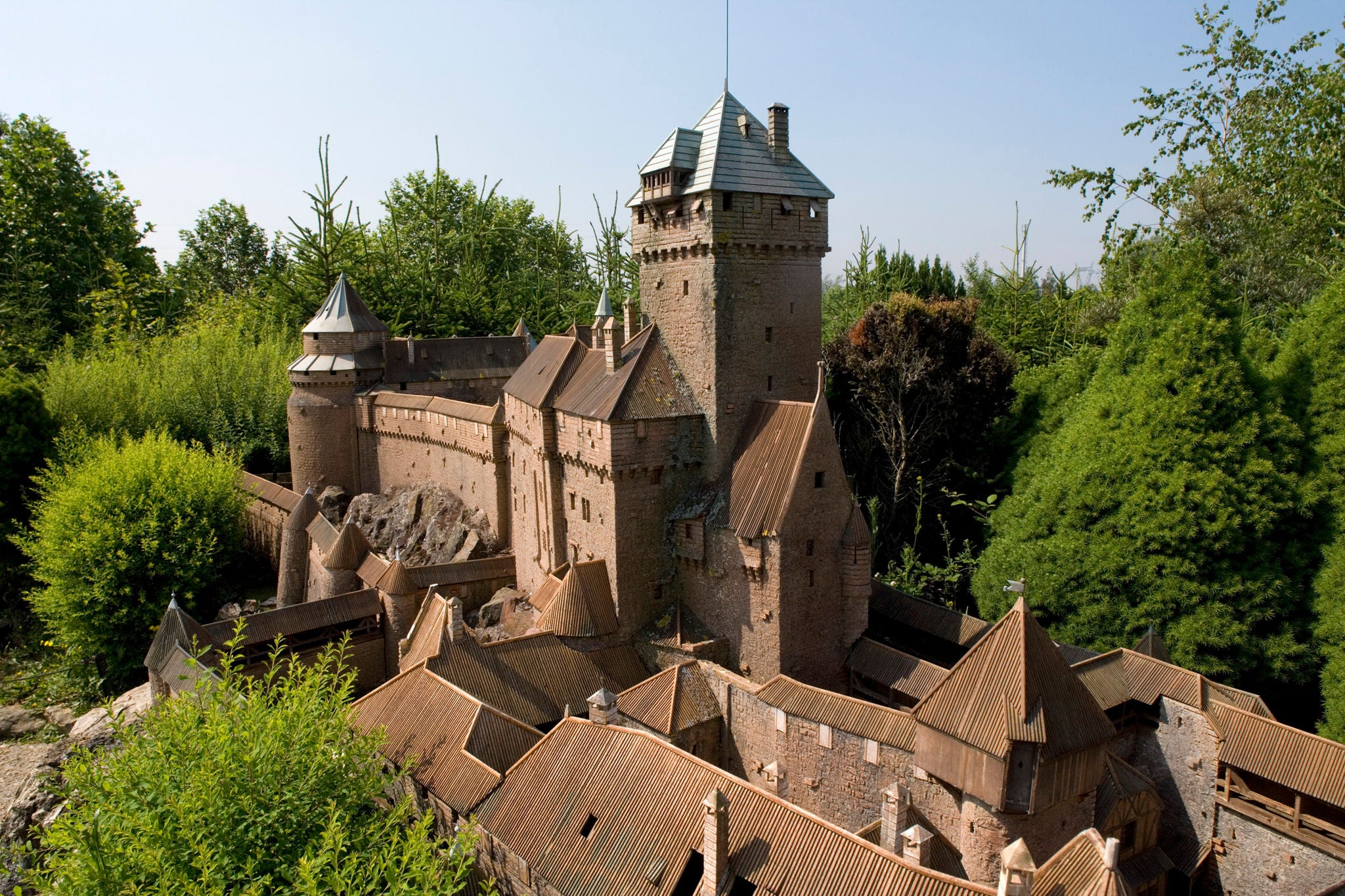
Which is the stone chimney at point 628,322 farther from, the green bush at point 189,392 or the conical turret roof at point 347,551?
the green bush at point 189,392

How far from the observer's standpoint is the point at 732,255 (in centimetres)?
2358

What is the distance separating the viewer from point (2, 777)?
2922 centimetres

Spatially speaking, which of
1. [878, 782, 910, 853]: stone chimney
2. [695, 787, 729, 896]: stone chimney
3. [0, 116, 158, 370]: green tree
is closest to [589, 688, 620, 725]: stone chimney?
[695, 787, 729, 896]: stone chimney

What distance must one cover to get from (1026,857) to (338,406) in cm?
3603

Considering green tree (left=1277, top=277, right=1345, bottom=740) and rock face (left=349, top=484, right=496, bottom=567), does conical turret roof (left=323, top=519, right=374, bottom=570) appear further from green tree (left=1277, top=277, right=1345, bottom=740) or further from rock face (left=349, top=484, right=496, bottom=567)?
green tree (left=1277, top=277, right=1345, bottom=740)

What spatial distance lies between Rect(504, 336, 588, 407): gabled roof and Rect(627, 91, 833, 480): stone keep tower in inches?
160

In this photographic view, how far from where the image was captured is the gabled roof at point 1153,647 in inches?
913

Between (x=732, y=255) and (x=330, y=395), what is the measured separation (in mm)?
24974

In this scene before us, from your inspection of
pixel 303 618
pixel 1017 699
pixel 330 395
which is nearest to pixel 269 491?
pixel 330 395

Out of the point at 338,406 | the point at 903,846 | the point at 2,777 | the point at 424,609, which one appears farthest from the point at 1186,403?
the point at 2,777

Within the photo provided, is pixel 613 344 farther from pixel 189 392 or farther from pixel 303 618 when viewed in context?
pixel 189 392

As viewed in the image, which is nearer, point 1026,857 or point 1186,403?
point 1026,857

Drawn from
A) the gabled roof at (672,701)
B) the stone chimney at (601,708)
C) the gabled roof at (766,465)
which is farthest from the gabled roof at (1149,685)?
the stone chimney at (601,708)

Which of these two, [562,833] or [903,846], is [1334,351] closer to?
[903,846]
